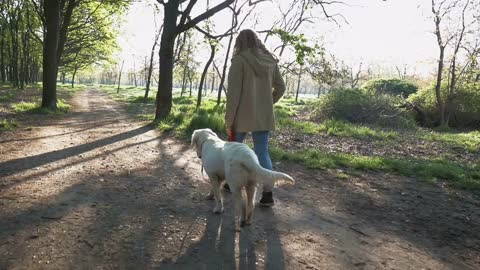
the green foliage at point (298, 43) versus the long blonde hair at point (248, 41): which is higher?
the green foliage at point (298, 43)

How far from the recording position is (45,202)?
438 cm

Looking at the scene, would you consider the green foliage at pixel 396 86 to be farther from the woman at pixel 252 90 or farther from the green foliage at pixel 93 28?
the woman at pixel 252 90

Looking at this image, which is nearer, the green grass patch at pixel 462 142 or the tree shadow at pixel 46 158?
the tree shadow at pixel 46 158

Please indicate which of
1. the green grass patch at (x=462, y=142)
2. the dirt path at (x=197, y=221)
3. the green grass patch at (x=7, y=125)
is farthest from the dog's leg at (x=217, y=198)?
the green grass patch at (x=462, y=142)

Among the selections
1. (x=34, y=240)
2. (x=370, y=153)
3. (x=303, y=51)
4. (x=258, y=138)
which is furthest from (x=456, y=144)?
(x=34, y=240)

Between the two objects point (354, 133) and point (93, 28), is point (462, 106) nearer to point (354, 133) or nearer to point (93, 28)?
point (354, 133)

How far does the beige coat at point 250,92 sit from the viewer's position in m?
4.49

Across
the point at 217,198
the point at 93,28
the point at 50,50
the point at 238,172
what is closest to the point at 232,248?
the point at 238,172

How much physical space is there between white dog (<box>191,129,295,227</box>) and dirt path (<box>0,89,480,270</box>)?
0.26m

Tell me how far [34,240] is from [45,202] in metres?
1.11

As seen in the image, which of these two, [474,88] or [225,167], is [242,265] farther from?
[474,88]

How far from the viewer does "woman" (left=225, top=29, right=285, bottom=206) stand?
4492mm

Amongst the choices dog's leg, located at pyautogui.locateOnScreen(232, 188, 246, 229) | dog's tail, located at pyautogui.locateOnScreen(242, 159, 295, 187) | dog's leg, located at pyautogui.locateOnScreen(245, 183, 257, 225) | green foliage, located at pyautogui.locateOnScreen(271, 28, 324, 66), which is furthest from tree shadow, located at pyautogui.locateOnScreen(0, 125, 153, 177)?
green foliage, located at pyautogui.locateOnScreen(271, 28, 324, 66)

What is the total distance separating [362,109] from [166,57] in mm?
10220
